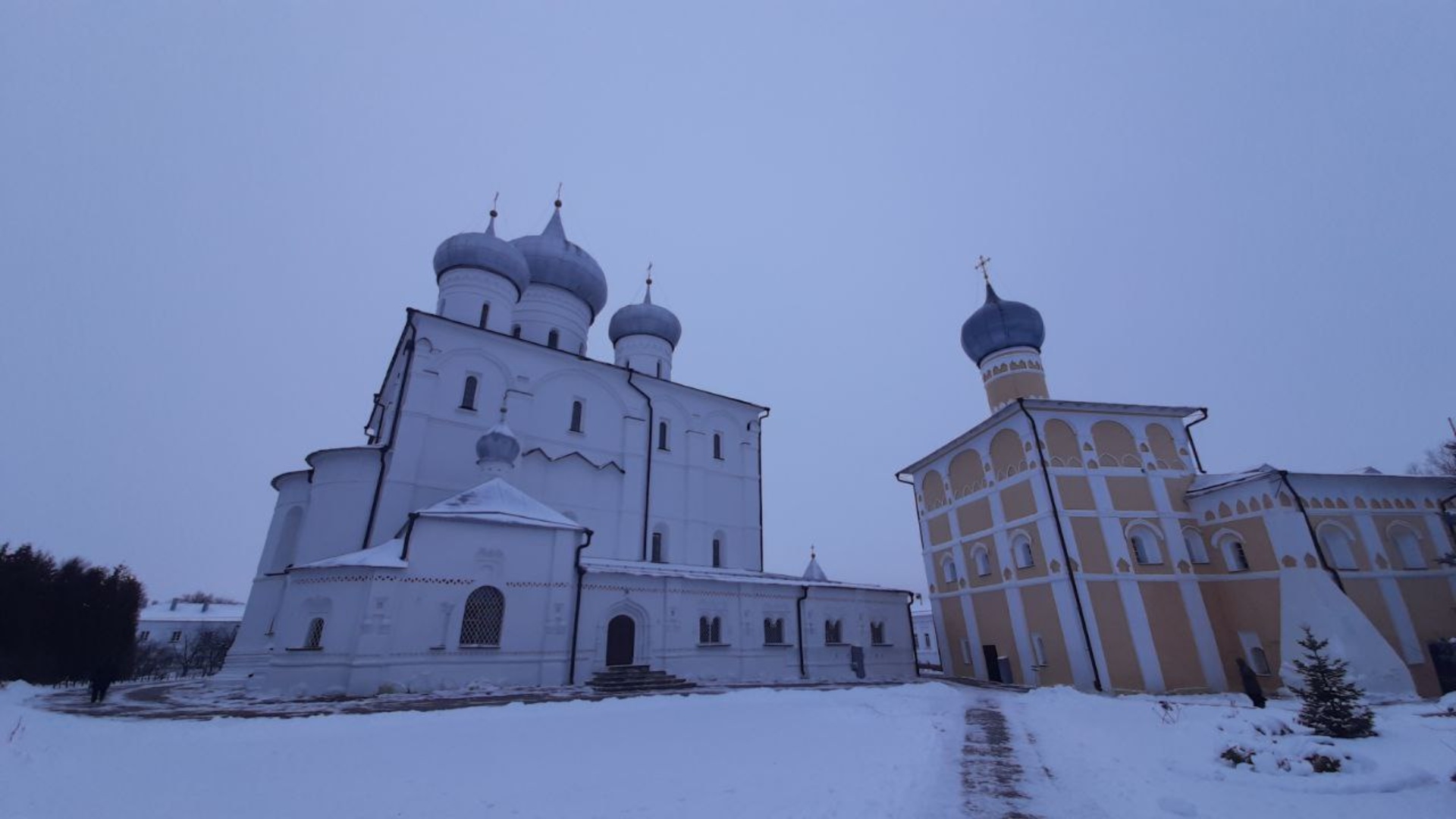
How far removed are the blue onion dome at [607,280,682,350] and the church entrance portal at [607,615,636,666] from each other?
14395 mm

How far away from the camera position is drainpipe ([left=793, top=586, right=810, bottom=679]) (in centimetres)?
2017

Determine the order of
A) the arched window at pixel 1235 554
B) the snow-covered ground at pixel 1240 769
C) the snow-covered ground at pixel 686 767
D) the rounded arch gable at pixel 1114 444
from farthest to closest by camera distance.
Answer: the rounded arch gable at pixel 1114 444, the arched window at pixel 1235 554, the snow-covered ground at pixel 1240 769, the snow-covered ground at pixel 686 767

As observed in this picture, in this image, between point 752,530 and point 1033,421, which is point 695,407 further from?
point 1033,421

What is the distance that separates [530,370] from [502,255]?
17.0 feet

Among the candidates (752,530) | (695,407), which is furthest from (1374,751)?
(695,407)

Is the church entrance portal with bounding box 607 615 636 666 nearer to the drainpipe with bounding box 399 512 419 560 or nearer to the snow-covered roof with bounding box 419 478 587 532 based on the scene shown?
the snow-covered roof with bounding box 419 478 587 532

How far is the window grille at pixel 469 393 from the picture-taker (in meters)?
20.2

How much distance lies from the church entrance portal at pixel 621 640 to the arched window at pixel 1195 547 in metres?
17.4

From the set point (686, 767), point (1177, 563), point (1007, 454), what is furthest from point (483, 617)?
point (1177, 563)

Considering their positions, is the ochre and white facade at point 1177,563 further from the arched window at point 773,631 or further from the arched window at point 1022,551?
the arched window at point 773,631

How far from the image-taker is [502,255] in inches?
922

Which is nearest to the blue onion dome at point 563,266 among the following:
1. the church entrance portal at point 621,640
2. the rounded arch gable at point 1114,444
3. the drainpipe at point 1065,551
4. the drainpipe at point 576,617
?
the drainpipe at point 576,617

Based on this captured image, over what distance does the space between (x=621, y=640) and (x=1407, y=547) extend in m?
23.5

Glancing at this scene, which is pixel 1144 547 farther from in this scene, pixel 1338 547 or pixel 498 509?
pixel 498 509
